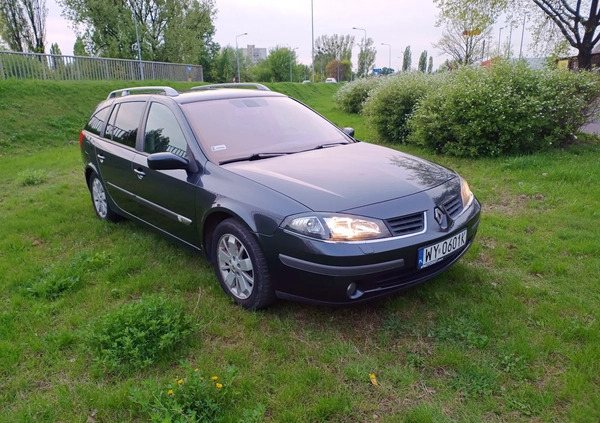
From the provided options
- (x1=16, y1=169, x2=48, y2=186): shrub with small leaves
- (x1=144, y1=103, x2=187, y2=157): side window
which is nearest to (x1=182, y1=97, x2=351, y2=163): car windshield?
(x1=144, y1=103, x2=187, y2=157): side window

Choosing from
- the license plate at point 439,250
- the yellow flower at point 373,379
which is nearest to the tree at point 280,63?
the license plate at point 439,250

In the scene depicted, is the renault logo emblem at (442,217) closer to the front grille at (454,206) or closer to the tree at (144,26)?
the front grille at (454,206)

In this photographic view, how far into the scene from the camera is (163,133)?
3.91m

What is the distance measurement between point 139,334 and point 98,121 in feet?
11.0

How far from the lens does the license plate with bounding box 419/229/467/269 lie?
278 centimetres

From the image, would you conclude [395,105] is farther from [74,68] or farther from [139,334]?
[74,68]

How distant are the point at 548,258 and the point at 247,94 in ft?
10.2

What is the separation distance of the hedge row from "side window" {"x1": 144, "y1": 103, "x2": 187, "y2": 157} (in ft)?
18.0

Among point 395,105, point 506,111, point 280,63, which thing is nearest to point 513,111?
point 506,111

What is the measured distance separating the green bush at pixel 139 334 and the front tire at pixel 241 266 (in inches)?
16.3

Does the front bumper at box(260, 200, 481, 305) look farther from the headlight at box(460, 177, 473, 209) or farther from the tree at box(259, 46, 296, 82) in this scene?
the tree at box(259, 46, 296, 82)

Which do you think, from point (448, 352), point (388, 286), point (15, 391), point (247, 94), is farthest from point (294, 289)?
point (247, 94)

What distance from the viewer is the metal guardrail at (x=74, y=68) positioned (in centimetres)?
1670

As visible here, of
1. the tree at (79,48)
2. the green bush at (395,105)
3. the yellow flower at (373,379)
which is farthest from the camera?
the tree at (79,48)
